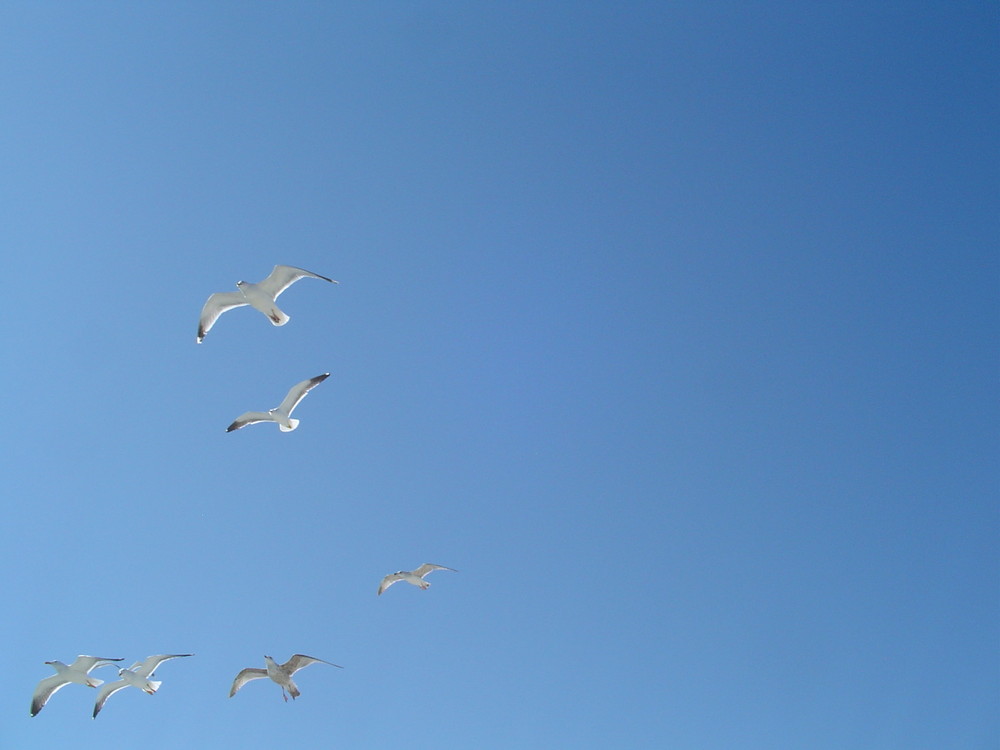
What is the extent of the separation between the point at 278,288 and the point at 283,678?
8.87 m

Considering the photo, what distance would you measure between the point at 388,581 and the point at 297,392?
5.68 m

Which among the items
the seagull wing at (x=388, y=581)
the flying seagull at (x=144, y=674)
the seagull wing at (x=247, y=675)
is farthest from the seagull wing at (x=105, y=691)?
the seagull wing at (x=388, y=581)

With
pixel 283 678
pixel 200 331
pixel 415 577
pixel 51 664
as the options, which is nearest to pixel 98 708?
pixel 51 664

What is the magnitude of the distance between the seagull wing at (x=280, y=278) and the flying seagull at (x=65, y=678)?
375 inches

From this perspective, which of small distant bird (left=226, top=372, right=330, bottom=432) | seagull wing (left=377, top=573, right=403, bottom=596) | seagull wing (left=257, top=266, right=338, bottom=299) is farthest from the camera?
seagull wing (left=377, top=573, right=403, bottom=596)

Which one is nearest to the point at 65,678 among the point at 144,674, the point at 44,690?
the point at 44,690

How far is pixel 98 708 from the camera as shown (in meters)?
20.9

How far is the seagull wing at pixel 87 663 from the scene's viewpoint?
66.1ft

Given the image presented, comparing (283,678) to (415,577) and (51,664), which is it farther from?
(51,664)

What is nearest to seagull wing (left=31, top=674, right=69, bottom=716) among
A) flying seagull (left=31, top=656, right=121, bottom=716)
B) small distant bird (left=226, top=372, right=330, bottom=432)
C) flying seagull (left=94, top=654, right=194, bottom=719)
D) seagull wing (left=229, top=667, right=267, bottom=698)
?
flying seagull (left=31, top=656, right=121, bottom=716)

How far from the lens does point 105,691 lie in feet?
69.3

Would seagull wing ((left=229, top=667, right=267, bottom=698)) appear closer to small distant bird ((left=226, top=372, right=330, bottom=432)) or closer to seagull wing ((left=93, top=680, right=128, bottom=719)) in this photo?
seagull wing ((left=93, top=680, right=128, bottom=719))

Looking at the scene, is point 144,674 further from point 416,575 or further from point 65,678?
point 416,575

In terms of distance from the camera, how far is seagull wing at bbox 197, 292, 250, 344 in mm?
19188
